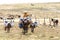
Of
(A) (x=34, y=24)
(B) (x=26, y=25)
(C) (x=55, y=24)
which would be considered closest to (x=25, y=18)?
(B) (x=26, y=25)

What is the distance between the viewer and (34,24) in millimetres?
23094

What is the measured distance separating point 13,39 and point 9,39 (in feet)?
0.93

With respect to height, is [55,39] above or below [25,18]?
below

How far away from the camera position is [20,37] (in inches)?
806

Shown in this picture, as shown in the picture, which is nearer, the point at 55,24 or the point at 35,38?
the point at 35,38

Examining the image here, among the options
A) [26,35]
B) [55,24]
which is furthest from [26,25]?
[55,24]

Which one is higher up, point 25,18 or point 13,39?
point 25,18

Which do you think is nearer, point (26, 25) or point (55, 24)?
point (26, 25)

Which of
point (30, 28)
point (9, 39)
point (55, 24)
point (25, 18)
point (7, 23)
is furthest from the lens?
point (55, 24)

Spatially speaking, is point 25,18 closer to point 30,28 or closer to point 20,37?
point 20,37

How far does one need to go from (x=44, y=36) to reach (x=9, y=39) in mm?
3052

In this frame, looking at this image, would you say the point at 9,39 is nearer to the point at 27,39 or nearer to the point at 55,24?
the point at 27,39

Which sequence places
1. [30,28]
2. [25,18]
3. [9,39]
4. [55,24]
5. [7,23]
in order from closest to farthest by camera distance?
[9,39] < [25,18] < [7,23] < [30,28] < [55,24]

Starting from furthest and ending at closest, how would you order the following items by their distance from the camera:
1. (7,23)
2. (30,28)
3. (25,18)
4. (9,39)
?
1. (30,28)
2. (7,23)
3. (25,18)
4. (9,39)
